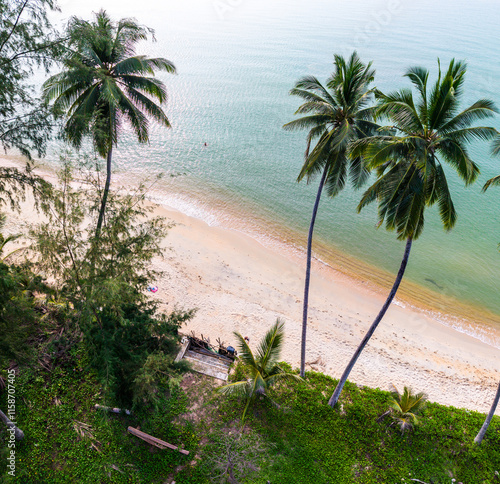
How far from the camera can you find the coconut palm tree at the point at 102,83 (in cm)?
1310

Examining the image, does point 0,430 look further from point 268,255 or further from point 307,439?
point 268,255

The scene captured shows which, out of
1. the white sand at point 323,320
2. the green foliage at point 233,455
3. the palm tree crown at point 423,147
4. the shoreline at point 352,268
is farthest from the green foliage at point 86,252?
the shoreline at point 352,268

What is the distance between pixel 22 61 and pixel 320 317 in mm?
19177

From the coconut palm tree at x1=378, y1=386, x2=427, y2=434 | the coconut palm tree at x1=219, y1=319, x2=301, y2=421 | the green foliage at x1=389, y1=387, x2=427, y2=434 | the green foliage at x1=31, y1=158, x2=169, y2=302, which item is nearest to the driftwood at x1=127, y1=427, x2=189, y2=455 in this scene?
the coconut palm tree at x1=219, y1=319, x2=301, y2=421

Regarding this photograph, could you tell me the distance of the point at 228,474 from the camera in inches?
500

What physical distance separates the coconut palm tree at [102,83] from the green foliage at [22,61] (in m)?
1.05

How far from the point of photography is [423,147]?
10.7m

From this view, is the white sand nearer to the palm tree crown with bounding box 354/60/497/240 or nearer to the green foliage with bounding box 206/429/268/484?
the green foliage with bounding box 206/429/268/484

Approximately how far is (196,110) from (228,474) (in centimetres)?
4035

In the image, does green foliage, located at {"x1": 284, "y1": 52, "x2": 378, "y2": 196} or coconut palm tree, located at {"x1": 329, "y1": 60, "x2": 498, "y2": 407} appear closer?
coconut palm tree, located at {"x1": 329, "y1": 60, "x2": 498, "y2": 407}

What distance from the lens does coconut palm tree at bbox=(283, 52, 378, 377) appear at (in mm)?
12625

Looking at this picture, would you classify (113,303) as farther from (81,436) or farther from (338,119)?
(338,119)

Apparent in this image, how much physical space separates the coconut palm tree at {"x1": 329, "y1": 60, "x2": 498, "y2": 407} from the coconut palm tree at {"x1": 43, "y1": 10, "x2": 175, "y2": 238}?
951cm

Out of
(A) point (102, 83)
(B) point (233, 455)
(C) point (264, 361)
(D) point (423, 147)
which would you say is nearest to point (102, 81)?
(A) point (102, 83)
